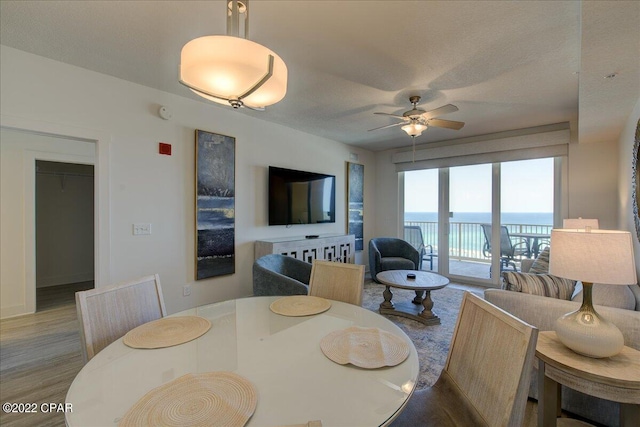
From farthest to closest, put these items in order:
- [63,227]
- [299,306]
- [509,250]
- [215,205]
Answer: [63,227] < [509,250] < [215,205] < [299,306]

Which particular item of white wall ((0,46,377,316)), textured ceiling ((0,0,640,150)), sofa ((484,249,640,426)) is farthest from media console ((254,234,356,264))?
sofa ((484,249,640,426))

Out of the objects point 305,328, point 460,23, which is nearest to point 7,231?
point 305,328

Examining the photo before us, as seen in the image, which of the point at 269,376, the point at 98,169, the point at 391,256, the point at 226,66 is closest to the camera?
the point at 269,376

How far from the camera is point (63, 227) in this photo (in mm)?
4711

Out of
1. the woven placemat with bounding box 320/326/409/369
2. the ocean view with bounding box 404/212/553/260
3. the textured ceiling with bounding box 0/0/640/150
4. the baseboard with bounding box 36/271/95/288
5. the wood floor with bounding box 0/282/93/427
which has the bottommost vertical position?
the wood floor with bounding box 0/282/93/427

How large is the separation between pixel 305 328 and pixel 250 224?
101 inches

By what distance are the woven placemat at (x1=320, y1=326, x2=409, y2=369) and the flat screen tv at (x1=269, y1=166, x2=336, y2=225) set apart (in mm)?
2817

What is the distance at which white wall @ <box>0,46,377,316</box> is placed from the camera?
2312 millimetres

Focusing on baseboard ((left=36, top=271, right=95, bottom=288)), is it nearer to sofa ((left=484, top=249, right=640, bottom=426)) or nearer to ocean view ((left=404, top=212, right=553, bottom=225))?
ocean view ((left=404, top=212, right=553, bottom=225))

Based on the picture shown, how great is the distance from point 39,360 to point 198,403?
256 cm

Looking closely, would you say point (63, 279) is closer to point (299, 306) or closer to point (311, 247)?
point (311, 247)

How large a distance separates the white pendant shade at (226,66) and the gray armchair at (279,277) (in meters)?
1.51

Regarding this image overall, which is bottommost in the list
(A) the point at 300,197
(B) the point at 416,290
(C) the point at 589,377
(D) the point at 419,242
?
(B) the point at 416,290

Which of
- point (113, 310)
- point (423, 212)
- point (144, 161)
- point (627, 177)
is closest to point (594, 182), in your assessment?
point (627, 177)
